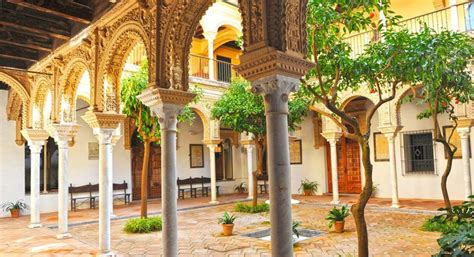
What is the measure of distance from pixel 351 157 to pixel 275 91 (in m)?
13.4

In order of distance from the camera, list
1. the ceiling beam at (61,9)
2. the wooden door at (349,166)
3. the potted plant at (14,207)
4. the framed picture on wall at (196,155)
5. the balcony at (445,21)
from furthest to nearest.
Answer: the framed picture on wall at (196,155) → the wooden door at (349,166) → the potted plant at (14,207) → the balcony at (445,21) → the ceiling beam at (61,9)

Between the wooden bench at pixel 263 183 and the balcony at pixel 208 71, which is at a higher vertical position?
the balcony at pixel 208 71

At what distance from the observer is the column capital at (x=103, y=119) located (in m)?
7.07

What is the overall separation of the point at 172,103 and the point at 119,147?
10.8 meters

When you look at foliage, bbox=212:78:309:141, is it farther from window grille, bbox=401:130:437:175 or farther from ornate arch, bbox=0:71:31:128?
window grille, bbox=401:130:437:175

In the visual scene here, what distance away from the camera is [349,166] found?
16125mm

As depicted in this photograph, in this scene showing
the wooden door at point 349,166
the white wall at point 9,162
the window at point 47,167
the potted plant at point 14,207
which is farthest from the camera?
the wooden door at point 349,166

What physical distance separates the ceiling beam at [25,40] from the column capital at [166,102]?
420cm

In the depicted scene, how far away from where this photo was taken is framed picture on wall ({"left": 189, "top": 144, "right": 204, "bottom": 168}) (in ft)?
59.7

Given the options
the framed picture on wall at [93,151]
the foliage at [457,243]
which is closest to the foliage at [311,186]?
the framed picture on wall at [93,151]

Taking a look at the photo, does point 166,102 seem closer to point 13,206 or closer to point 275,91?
point 275,91

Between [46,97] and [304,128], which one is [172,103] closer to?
[46,97]

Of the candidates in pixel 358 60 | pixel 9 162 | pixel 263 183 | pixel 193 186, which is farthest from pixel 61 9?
pixel 263 183

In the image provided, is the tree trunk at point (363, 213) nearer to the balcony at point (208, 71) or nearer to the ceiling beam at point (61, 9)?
the ceiling beam at point (61, 9)
